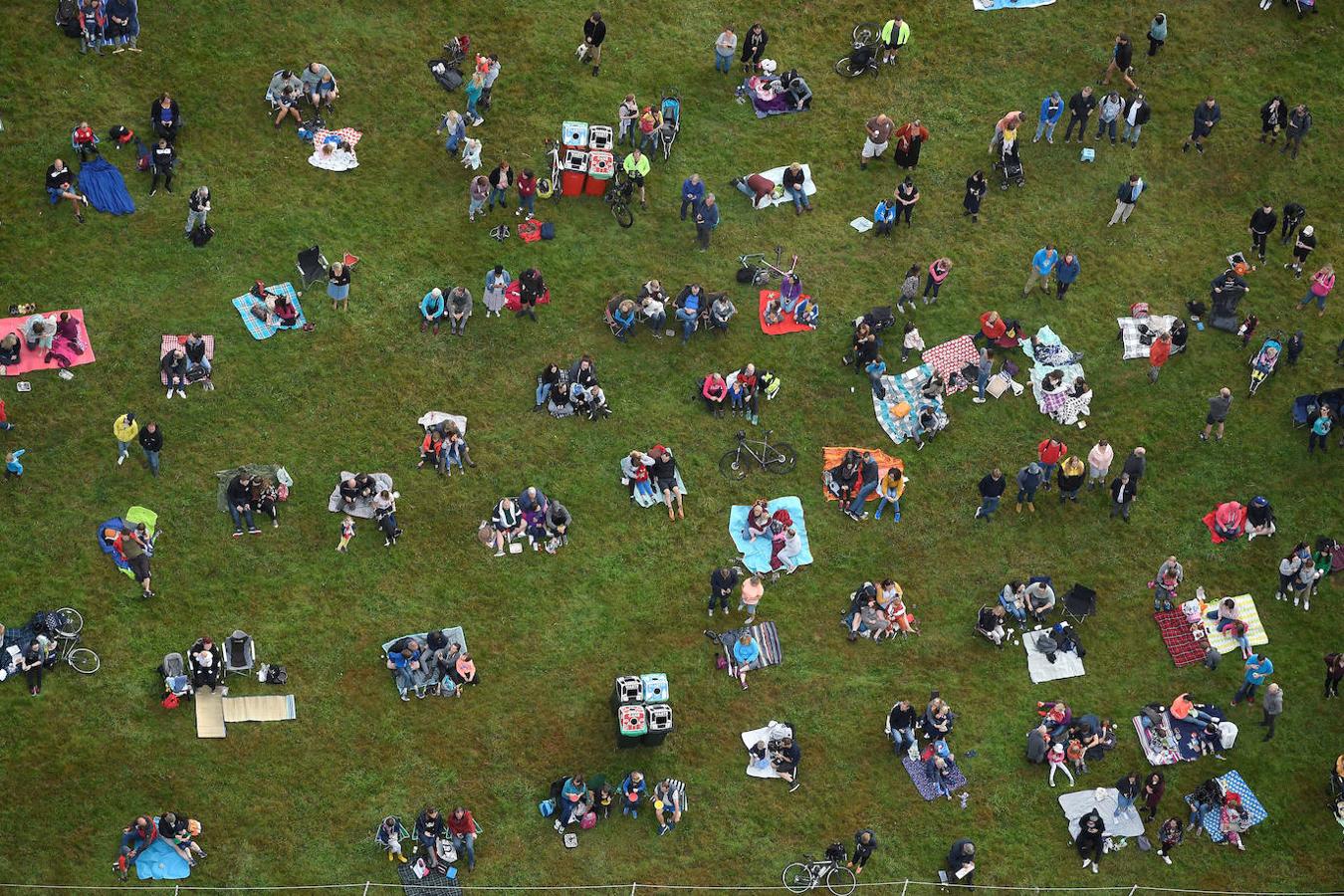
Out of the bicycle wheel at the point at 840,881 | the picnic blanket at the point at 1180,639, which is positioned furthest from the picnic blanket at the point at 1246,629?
the bicycle wheel at the point at 840,881

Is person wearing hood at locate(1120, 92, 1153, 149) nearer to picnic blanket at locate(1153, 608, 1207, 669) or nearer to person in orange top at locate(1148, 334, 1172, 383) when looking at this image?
person in orange top at locate(1148, 334, 1172, 383)

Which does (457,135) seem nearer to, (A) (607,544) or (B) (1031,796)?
(A) (607,544)

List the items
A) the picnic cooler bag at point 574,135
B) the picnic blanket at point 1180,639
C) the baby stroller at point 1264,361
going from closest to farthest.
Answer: the picnic blanket at point 1180,639
the baby stroller at point 1264,361
the picnic cooler bag at point 574,135

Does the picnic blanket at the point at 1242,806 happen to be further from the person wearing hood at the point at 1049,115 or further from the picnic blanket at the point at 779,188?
the person wearing hood at the point at 1049,115

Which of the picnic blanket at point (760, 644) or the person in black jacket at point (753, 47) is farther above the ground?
the person in black jacket at point (753, 47)

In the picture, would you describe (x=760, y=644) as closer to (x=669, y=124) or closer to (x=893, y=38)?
(x=669, y=124)

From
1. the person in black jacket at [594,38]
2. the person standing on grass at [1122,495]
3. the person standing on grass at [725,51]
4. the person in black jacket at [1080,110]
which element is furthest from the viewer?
the person standing on grass at [725,51]

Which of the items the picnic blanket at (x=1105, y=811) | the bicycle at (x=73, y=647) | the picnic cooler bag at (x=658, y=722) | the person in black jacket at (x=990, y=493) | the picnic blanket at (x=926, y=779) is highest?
the person in black jacket at (x=990, y=493)

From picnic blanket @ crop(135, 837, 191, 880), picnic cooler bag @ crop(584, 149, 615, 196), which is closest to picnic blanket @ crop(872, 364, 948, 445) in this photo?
picnic cooler bag @ crop(584, 149, 615, 196)
